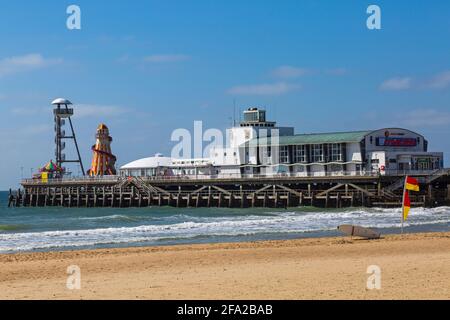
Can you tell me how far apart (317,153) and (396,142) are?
656 cm

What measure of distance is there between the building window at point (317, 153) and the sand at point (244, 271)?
37.9 metres

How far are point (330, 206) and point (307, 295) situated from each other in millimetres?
44771

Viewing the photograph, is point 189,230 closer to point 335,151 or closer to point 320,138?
point 335,151

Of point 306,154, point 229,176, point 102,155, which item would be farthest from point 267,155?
point 102,155

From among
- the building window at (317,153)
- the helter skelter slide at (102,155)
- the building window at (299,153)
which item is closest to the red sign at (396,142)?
the building window at (317,153)

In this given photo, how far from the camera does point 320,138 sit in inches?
2680

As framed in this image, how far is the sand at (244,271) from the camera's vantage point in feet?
52.3

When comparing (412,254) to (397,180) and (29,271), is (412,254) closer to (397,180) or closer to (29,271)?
(29,271)

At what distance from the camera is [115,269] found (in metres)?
21.5

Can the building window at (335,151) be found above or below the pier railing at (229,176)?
above

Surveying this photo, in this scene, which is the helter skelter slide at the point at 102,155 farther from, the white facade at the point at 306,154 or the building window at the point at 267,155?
the building window at the point at 267,155
